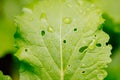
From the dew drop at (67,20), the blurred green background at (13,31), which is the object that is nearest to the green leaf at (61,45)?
the dew drop at (67,20)

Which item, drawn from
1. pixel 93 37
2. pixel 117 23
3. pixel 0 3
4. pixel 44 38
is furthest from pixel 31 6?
pixel 0 3

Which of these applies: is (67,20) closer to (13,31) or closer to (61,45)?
(61,45)

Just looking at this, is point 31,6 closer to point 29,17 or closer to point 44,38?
point 29,17

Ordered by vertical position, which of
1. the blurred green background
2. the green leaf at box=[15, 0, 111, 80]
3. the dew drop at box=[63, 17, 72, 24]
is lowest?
the blurred green background

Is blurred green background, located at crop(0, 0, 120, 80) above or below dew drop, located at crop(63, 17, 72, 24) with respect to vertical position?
below

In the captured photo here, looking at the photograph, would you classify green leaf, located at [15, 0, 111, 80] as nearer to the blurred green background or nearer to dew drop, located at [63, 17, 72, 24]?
dew drop, located at [63, 17, 72, 24]

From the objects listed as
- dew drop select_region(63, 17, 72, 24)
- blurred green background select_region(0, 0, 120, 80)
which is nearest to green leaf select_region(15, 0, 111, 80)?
dew drop select_region(63, 17, 72, 24)

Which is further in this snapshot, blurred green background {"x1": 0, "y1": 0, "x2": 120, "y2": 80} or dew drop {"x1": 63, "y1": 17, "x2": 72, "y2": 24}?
blurred green background {"x1": 0, "y1": 0, "x2": 120, "y2": 80}
